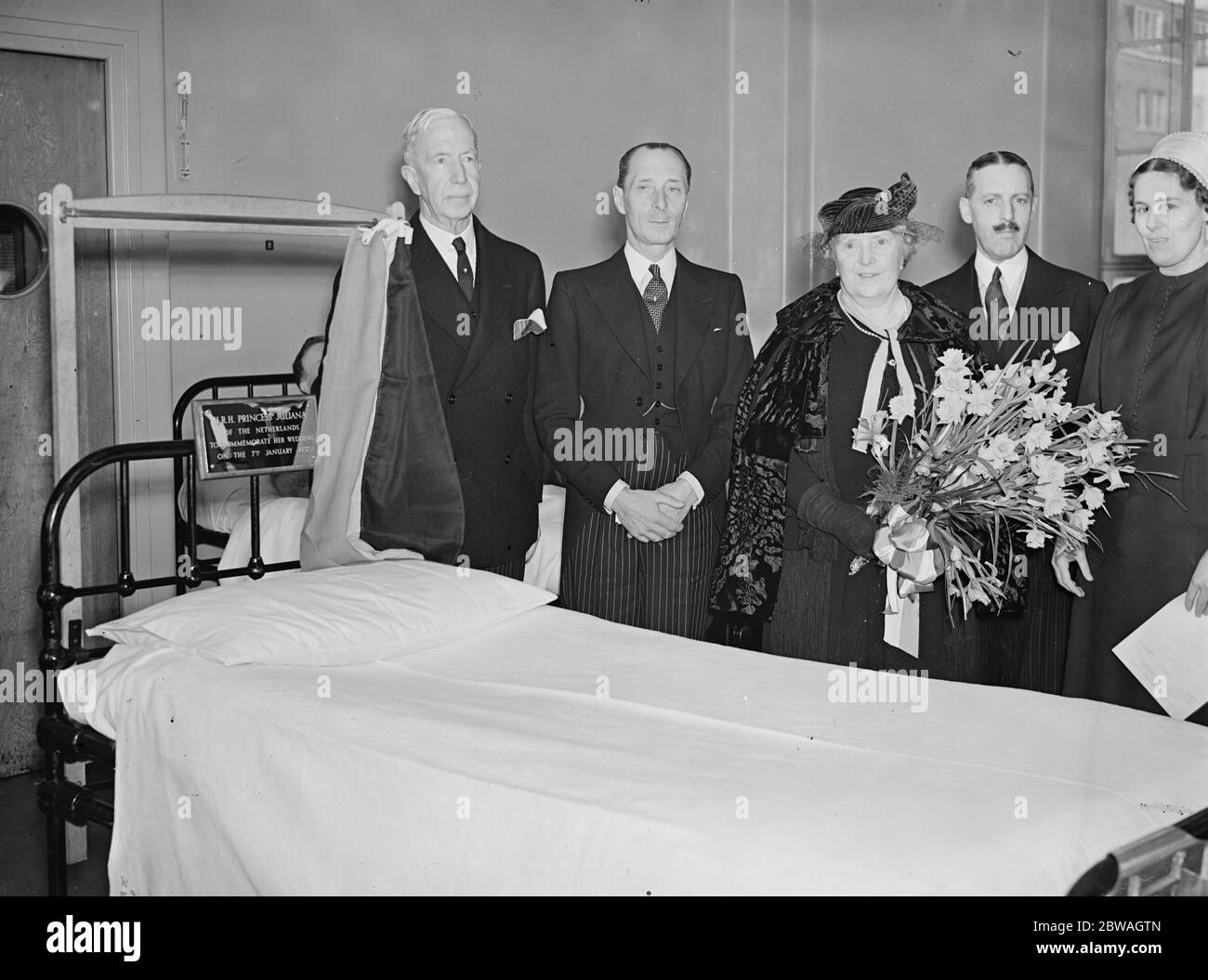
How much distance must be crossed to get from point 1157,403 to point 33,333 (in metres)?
3.69

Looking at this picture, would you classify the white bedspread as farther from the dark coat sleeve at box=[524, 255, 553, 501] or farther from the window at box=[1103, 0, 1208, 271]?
the window at box=[1103, 0, 1208, 271]

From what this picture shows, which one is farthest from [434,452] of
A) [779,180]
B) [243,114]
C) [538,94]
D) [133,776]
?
[779,180]

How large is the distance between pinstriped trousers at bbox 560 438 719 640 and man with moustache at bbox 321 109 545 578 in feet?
0.83

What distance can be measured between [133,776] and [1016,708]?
1823mm

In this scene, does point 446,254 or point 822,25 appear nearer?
point 446,254

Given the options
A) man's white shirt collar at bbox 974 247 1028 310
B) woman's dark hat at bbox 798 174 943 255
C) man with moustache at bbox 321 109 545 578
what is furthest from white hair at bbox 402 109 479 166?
man's white shirt collar at bbox 974 247 1028 310

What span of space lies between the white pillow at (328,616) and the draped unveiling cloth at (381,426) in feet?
0.86

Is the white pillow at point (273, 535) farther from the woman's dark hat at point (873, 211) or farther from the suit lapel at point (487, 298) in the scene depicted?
the woman's dark hat at point (873, 211)

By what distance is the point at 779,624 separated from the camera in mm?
3428

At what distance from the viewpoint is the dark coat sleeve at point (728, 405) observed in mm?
3674

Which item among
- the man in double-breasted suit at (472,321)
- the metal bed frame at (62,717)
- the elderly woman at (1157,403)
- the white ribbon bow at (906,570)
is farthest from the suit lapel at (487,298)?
the elderly woman at (1157,403)

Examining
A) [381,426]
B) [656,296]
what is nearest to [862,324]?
[656,296]

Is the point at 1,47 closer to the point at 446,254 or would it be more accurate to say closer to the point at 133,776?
the point at 446,254

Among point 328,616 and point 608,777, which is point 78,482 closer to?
point 328,616
